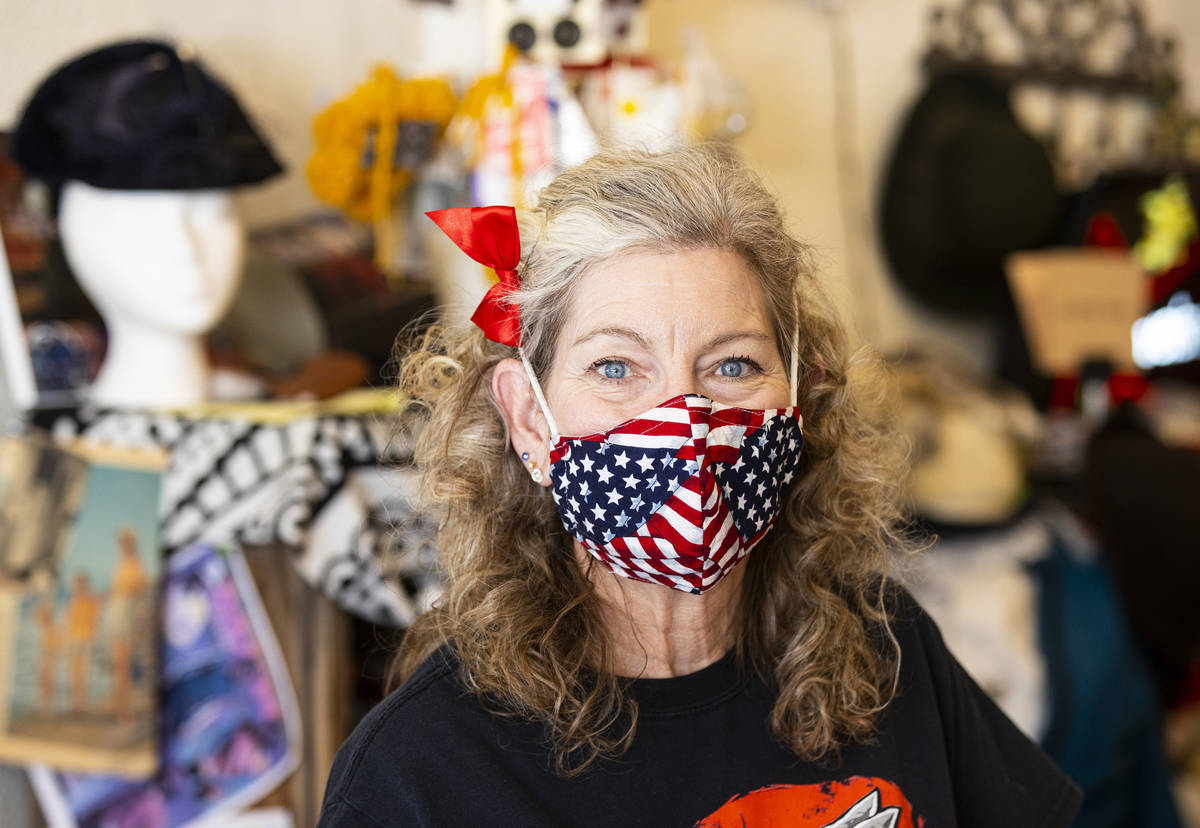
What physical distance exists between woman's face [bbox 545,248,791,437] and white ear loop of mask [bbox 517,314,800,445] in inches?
0.7

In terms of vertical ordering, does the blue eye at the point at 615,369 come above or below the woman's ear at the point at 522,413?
above

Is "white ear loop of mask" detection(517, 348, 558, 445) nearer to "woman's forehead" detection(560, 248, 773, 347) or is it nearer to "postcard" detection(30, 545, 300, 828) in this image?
"woman's forehead" detection(560, 248, 773, 347)

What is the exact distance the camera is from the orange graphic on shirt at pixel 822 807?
1085 mm

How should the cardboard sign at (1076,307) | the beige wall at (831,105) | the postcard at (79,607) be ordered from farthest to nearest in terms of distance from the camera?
the beige wall at (831,105)
the cardboard sign at (1076,307)
the postcard at (79,607)

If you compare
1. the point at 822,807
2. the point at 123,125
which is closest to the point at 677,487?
the point at 822,807

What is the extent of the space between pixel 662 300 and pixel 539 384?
0.19m

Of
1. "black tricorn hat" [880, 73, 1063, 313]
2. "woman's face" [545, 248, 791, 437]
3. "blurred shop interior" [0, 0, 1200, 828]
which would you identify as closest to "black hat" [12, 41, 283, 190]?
"blurred shop interior" [0, 0, 1200, 828]

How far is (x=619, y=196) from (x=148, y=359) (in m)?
1.09

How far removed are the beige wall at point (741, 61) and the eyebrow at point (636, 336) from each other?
293 mm

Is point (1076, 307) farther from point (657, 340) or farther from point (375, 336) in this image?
point (657, 340)

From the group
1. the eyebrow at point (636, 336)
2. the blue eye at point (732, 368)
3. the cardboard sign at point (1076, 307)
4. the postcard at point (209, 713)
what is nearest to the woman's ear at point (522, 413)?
the eyebrow at point (636, 336)

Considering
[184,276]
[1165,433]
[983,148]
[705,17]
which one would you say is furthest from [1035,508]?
[184,276]

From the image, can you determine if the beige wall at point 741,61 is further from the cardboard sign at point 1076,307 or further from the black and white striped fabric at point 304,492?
the black and white striped fabric at point 304,492

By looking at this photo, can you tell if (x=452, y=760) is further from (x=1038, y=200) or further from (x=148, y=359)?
(x=1038, y=200)
